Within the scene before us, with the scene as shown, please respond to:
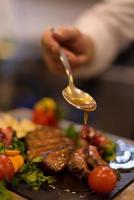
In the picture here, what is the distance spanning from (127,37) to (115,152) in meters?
0.53

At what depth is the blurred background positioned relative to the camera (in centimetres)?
208

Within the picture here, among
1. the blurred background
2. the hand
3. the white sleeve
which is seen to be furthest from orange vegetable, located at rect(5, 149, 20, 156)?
the blurred background

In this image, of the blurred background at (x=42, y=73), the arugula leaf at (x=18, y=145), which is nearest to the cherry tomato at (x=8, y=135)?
the arugula leaf at (x=18, y=145)

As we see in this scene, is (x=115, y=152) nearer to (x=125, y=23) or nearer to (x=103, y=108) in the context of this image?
(x=125, y=23)

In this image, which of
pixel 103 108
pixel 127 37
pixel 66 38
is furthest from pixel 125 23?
pixel 103 108

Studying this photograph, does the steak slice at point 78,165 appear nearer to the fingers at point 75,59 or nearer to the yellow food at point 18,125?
the yellow food at point 18,125

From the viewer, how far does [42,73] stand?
7.98ft

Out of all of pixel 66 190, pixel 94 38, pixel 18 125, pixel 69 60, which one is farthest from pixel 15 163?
pixel 94 38

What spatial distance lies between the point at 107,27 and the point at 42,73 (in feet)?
3.32

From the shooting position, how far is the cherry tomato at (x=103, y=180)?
85cm

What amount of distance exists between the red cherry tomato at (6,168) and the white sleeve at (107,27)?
0.65 meters

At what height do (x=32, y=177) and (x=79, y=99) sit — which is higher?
(x=79, y=99)

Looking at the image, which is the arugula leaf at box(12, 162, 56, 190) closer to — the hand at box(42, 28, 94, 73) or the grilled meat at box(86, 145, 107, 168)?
the grilled meat at box(86, 145, 107, 168)

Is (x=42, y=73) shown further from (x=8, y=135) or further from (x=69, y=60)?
(x=8, y=135)
